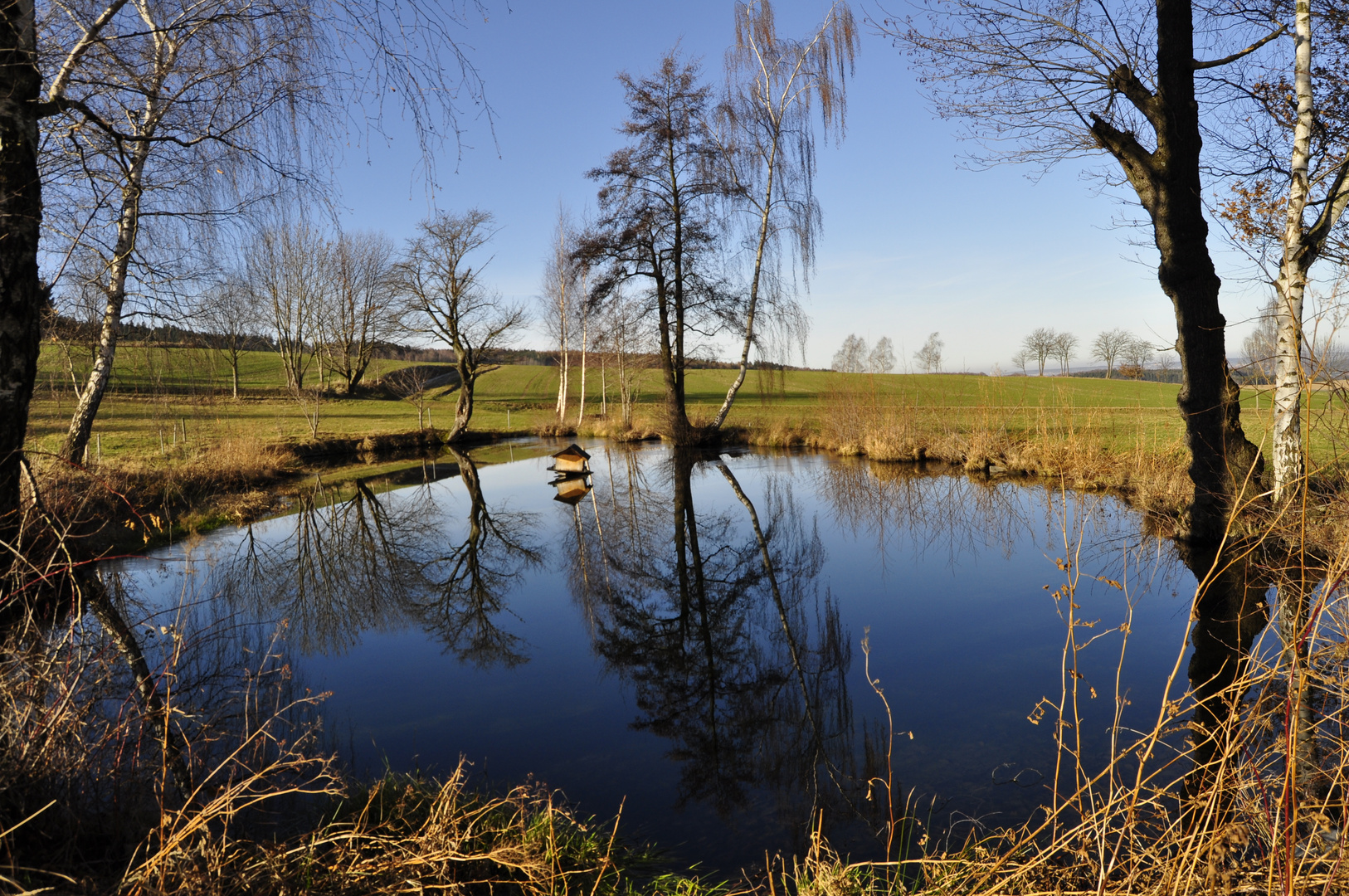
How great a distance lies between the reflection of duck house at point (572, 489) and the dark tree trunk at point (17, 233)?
34.7 ft

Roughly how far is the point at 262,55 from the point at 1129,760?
22.1 feet

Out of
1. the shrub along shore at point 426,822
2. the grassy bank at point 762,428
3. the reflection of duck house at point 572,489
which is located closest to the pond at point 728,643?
the shrub along shore at point 426,822

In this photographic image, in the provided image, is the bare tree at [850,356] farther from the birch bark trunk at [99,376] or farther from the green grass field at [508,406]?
the birch bark trunk at [99,376]

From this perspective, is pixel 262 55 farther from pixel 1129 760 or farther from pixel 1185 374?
pixel 1185 374

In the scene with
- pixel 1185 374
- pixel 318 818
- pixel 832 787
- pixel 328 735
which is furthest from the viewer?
pixel 1185 374

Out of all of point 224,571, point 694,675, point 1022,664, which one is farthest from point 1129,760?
point 224,571

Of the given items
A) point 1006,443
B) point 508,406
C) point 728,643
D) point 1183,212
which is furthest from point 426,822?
point 508,406

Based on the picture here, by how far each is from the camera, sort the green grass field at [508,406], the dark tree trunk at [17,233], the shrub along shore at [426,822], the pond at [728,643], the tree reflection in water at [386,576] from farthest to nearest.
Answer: the green grass field at [508,406] → the tree reflection in water at [386,576] → the pond at [728,643] → the dark tree trunk at [17,233] → the shrub along shore at [426,822]

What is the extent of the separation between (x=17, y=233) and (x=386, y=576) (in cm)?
608

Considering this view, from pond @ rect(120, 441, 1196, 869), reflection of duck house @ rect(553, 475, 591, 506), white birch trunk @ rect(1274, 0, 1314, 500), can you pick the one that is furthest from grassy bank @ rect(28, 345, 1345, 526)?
reflection of duck house @ rect(553, 475, 591, 506)

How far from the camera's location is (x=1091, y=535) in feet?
31.9

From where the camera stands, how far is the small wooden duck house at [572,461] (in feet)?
→ 60.2

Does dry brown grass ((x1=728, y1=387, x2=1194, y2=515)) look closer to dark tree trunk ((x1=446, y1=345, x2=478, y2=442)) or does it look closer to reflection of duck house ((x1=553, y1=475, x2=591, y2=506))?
reflection of duck house ((x1=553, y1=475, x2=591, y2=506))

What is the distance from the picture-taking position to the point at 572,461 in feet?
60.5
